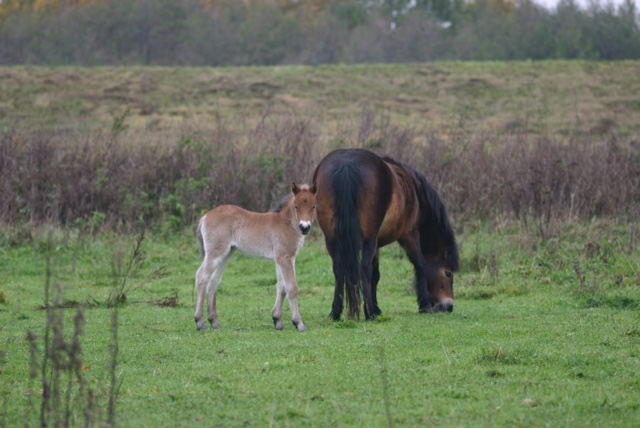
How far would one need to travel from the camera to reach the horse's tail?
8.84 metres

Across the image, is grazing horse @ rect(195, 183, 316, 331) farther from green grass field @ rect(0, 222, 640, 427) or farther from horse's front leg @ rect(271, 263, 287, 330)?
green grass field @ rect(0, 222, 640, 427)

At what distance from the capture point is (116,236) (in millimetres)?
15305

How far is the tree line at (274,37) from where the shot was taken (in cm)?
5388

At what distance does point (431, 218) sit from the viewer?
33.9 ft

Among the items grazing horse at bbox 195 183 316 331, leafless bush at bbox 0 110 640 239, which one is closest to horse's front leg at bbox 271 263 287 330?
grazing horse at bbox 195 183 316 331

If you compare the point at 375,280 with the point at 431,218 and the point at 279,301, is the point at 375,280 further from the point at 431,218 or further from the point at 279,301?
the point at 279,301

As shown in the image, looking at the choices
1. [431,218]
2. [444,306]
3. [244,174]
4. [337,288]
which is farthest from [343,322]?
[244,174]

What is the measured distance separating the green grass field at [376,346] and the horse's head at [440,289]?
8.3 inches

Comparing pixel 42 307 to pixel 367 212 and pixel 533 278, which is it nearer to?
pixel 367 212

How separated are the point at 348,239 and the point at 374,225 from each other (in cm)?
53

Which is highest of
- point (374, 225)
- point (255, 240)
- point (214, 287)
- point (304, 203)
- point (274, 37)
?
point (274, 37)

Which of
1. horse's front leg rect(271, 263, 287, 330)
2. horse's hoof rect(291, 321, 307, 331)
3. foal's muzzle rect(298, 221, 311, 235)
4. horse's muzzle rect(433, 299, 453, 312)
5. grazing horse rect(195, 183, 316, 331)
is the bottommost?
horse's muzzle rect(433, 299, 453, 312)

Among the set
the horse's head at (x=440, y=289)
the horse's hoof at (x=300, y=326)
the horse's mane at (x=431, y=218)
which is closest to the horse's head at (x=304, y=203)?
the horse's hoof at (x=300, y=326)

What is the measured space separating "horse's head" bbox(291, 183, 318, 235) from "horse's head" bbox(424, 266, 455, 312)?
256 centimetres
